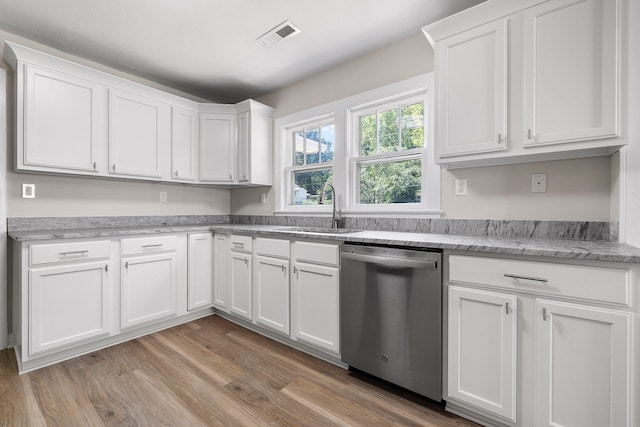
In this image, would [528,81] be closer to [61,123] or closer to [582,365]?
[582,365]

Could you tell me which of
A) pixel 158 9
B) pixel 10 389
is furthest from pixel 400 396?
pixel 158 9

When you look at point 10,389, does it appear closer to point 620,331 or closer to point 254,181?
point 254,181

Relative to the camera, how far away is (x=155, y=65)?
2900 mm

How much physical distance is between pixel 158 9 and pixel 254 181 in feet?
5.53

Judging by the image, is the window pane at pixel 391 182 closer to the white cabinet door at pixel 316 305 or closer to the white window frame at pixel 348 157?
the white window frame at pixel 348 157

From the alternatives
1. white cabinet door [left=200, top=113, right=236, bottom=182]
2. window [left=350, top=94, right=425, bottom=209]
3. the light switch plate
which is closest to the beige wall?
the light switch plate

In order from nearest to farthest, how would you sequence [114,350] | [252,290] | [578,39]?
[578,39] < [114,350] < [252,290]

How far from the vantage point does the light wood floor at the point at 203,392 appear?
157 cm

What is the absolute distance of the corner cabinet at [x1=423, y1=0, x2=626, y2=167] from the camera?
1.44m

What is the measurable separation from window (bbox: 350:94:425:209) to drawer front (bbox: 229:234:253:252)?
1039 mm

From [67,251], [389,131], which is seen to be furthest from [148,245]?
[389,131]

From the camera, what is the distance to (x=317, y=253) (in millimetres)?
2170

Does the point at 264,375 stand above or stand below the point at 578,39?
below

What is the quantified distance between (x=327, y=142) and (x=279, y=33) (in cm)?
110
